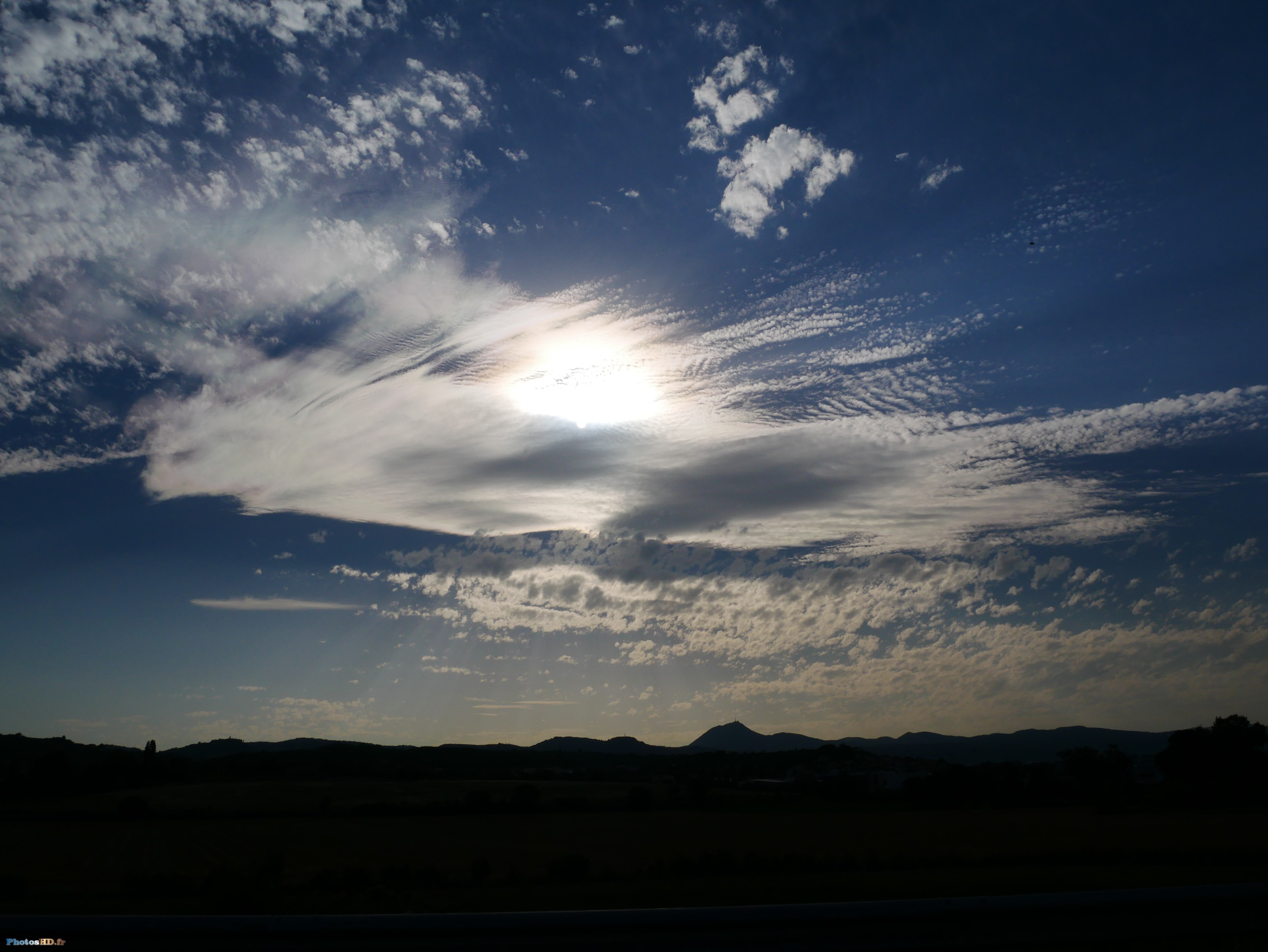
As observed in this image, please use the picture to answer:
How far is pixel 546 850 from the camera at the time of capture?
1427 inches

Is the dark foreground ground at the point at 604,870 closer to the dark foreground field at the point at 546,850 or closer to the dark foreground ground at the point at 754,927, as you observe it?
the dark foreground ground at the point at 754,927

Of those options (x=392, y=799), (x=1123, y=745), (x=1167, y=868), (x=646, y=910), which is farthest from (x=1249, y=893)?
(x=1123, y=745)

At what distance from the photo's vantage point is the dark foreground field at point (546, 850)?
1082 cm

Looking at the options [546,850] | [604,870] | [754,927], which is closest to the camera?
[754,927]

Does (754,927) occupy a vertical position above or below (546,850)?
above

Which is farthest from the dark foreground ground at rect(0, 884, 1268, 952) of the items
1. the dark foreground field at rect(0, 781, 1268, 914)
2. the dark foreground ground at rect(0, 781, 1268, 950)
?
the dark foreground field at rect(0, 781, 1268, 914)

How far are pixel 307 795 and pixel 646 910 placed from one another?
7034cm

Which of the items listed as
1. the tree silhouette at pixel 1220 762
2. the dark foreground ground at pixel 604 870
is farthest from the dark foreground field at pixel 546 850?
the tree silhouette at pixel 1220 762

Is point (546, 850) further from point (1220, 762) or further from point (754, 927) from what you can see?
point (1220, 762)

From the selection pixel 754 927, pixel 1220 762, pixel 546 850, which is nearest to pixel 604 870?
pixel 546 850

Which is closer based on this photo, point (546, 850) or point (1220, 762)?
point (546, 850)

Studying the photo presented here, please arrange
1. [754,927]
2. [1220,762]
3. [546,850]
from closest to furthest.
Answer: [754,927] < [546,850] < [1220,762]

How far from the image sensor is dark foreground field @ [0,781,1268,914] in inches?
426

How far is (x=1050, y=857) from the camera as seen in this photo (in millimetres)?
25469
